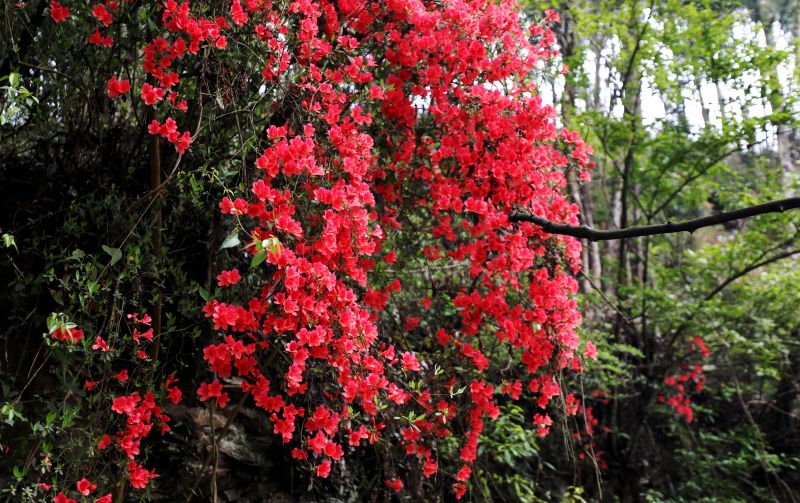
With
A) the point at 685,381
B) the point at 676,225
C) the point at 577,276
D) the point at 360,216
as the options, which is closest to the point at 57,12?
the point at 360,216

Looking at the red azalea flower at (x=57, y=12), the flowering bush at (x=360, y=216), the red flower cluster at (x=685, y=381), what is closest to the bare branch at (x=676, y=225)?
the flowering bush at (x=360, y=216)

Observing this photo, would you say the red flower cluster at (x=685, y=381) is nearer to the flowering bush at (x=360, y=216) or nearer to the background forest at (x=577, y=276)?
the background forest at (x=577, y=276)

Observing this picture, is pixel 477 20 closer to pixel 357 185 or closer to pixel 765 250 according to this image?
pixel 357 185

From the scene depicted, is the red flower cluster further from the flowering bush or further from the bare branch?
the bare branch

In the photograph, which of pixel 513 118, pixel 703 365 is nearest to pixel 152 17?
pixel 513 118

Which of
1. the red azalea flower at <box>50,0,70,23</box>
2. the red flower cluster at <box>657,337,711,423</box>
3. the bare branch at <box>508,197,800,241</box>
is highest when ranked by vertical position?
the red azalea flower at <box>50,0,70,23</box>

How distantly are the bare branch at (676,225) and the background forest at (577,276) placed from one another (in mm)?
529

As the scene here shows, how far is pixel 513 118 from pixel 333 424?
1642 mm

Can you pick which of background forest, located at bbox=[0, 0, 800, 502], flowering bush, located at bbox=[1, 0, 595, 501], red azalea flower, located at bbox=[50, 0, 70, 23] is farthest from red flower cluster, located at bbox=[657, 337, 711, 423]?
red azalea flower, located at bbox=[50, 0, 70, 23]

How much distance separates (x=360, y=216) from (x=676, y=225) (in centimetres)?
108

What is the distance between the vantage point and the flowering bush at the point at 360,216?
2.14 m

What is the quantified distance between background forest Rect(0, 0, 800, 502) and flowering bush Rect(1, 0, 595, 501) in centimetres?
9

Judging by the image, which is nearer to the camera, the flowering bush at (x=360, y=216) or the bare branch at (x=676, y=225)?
the bare branch at (x=676, y=225)

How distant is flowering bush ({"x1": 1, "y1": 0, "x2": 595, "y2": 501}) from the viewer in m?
2.14
